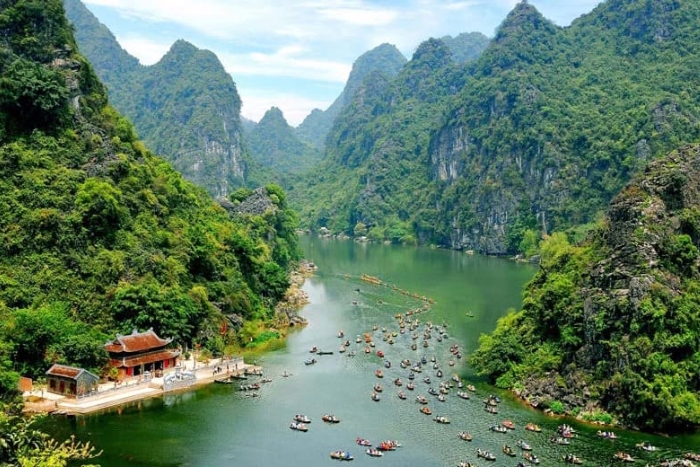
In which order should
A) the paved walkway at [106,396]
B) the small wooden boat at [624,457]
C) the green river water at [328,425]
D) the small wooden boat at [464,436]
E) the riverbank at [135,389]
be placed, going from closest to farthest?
the small wooden boat at [624,457] < the green river water at [328,425] < the small wooden boat at [464,436] < the paved walkway at [106,396] < the riverbank at [135,389]

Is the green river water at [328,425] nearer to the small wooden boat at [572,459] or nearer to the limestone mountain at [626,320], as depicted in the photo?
the small wooden boat at [572,459]

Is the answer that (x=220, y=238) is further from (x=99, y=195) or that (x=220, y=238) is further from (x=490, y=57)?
(x=490, y=57)

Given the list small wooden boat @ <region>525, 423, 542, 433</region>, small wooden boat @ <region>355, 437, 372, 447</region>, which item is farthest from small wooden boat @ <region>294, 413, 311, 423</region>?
small wooden boat @ <region>525, 423, 542, 433</region>

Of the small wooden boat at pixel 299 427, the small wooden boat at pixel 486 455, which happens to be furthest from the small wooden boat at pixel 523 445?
the small wooden boat at pixel 299 427

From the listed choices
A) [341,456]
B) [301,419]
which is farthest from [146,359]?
[341,456]

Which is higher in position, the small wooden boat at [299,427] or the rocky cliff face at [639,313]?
the rocky cliff face at [639,313]

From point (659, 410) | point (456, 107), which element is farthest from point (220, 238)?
point (456, 107)

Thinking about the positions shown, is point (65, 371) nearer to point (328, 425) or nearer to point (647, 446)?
point (328, 425)
